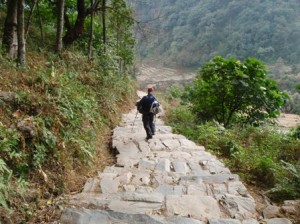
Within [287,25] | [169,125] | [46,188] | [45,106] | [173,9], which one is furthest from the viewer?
[173,9]

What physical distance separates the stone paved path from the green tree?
4122 mm

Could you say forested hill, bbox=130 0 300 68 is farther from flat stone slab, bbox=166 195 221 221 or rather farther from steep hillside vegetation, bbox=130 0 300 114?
flat stone slab, bbox=166 195 221 221

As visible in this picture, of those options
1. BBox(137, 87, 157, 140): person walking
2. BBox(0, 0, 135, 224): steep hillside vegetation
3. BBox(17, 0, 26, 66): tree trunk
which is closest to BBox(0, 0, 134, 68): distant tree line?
BBox(0, 0, 135, 224): steep hillside vegetation

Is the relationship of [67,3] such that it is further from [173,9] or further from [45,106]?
[173,9]

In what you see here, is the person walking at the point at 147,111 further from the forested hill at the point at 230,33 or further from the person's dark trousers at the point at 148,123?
the forested hill at the point at 230,33

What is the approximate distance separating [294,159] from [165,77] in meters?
74.9

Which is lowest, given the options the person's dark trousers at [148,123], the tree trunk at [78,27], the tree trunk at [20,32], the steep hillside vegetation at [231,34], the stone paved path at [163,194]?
the stone paved path at [163,194]

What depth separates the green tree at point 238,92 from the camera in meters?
10.3

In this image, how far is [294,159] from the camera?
23.2ft

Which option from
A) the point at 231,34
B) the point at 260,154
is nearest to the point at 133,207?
the point at 260,154

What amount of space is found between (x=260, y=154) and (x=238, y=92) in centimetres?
370

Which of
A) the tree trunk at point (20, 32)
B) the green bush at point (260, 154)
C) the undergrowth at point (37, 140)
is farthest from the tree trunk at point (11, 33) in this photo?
the green bush at point (260, 154)

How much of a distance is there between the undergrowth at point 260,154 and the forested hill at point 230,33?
77114mm

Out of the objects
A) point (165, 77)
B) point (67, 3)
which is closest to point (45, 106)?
point (67, 3)
